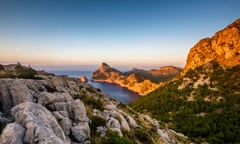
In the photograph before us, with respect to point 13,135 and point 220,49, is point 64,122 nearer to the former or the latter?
point 13,135

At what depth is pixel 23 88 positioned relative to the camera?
52.0 ft

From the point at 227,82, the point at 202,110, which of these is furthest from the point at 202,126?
the point at 227,82

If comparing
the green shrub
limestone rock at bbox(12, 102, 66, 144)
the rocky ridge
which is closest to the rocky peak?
the green shrub

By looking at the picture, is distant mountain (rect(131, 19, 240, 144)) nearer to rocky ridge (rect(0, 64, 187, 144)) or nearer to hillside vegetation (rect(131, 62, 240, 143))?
hillside vegetation (rect(131, 62, 240, 143))

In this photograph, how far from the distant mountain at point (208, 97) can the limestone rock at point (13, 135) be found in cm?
4273

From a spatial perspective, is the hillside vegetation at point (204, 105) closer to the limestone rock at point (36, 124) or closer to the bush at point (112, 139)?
the bush at point (112, 139)

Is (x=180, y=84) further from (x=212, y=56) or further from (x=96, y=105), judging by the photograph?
(x=96, y=105)

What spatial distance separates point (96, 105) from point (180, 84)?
10073cm

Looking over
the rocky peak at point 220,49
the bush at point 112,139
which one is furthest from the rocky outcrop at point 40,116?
the rocky peak at point 220,49

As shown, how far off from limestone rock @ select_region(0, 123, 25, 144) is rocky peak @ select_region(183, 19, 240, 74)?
394ft

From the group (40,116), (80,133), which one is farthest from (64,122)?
(40,116)

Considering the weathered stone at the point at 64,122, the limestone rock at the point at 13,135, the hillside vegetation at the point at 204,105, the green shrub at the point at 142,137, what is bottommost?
the hillside vegetation at the point at 204,105

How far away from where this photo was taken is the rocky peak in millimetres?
111625

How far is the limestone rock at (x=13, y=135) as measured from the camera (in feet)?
26.9
